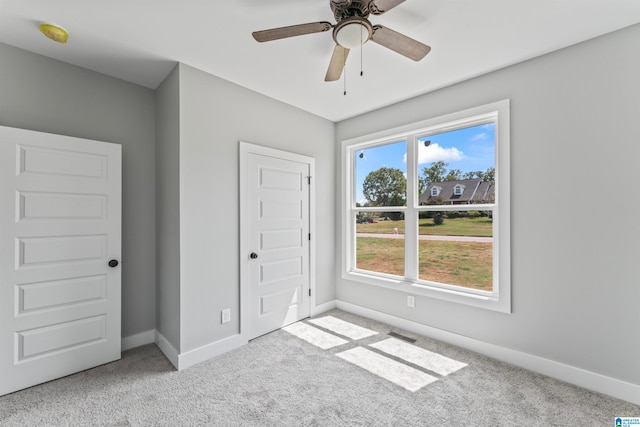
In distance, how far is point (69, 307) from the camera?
88.2 inches

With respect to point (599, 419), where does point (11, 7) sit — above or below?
above

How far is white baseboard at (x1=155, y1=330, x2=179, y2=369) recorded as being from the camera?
2371 mm

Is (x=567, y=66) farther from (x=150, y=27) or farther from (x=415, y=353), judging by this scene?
(x=150, y=27)

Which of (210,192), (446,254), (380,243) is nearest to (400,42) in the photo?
(210,192)

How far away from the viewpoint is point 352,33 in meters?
1.53

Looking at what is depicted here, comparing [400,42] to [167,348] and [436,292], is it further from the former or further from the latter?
[167,348]

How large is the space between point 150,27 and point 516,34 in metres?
2.68

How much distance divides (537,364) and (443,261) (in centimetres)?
111

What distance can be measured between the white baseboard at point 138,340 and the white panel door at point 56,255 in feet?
0.79

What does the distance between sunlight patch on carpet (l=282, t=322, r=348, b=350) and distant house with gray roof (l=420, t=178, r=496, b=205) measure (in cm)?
181

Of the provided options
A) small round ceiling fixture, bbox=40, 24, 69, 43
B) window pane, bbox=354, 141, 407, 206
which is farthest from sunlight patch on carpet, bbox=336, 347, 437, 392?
small round ceiling fixture, bbox=40, 24, 69, 43

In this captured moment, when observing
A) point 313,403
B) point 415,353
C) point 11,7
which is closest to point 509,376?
point 415,353

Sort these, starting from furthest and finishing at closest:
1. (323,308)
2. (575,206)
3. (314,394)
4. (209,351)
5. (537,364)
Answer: (323,308)
(209,351)
(537,364)
(575,206)
(314,394)

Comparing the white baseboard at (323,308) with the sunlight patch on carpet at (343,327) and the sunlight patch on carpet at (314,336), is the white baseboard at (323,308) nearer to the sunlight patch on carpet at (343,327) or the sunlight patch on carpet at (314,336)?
the sunlight patch on carpet at (343,327)
